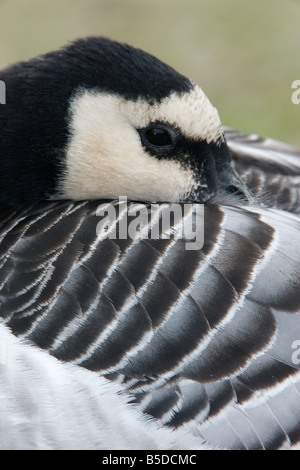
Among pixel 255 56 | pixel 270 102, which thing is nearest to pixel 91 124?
pixel 270 102

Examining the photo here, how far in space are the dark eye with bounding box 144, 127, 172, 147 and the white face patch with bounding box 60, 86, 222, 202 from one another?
0.03m

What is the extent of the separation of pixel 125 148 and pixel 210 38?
3434mm

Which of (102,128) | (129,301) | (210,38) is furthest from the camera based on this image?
(210,38)

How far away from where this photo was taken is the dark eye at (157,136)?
205 centimetres

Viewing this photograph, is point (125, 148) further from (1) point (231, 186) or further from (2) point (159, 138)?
(1) point (231, 186)

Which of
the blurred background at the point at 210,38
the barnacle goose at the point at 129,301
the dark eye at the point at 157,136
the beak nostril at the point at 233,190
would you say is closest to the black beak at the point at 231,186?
the beak nostril at the point at 233,190

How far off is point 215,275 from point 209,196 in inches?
15.1

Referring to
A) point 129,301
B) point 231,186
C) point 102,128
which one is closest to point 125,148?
point 102,128

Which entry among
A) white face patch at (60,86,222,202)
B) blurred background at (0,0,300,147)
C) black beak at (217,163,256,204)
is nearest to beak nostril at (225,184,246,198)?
black beak at (217,163,256,204)

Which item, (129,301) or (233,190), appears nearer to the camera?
(129,301)

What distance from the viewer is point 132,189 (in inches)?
81.9

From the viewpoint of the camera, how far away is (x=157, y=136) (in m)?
2.06

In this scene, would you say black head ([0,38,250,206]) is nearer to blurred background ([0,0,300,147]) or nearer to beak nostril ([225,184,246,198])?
beak nostril ([225,184,246,198])
